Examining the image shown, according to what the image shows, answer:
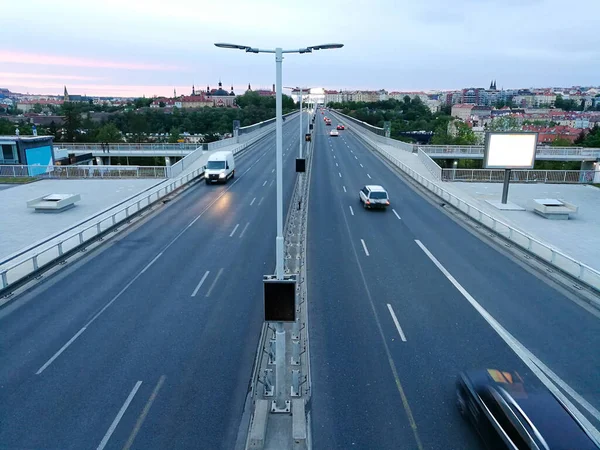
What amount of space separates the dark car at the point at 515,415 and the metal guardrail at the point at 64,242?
49.2 feet

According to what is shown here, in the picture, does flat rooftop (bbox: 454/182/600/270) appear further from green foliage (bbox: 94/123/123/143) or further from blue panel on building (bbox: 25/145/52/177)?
green foliage (bbox: 94/123/123/143)

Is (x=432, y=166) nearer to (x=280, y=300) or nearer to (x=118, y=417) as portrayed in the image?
(x=280, y=300)

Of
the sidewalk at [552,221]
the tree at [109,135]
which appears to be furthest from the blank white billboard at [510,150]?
the tree at [109,135]

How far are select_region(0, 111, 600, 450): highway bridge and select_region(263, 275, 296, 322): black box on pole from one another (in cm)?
243

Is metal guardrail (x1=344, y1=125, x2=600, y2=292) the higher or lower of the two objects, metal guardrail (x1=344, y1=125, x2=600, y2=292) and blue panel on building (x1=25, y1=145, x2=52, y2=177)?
the lower

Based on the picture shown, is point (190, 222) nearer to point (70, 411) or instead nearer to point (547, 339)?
point (70, 411)

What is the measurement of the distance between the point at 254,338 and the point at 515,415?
691cm

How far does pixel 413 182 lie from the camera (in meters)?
38.3

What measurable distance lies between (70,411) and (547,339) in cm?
1255

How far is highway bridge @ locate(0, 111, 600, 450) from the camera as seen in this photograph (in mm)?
9086

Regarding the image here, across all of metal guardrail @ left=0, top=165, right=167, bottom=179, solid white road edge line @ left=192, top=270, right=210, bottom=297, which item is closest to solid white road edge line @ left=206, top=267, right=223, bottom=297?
solid white road edge line @ left=192, top=270, right=210, bottom=297

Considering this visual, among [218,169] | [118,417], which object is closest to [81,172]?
[218,169]

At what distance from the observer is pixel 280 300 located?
8.67m

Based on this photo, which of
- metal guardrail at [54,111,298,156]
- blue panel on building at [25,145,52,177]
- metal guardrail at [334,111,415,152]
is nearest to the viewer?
blue panel on building at [25,145,52,177]
